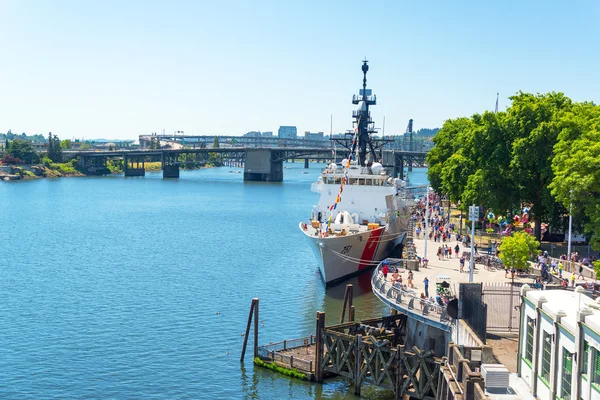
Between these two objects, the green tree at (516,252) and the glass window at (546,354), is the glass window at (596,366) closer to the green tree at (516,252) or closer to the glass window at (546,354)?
the glass window at (546,354)

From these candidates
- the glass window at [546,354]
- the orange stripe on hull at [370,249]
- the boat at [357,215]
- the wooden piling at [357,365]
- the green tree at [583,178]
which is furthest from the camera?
the orange stripe on hull at [370,249]

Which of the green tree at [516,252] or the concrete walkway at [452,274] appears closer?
→ the green tree at [516,252]

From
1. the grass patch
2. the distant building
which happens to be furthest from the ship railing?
the distant building

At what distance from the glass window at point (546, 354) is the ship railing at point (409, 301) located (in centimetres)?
908

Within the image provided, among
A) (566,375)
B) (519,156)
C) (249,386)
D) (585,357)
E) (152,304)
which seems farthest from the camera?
(519,156)

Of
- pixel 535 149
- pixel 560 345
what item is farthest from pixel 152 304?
pixel 560 345

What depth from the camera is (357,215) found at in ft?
209

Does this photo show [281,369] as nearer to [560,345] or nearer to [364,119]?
[560,345]

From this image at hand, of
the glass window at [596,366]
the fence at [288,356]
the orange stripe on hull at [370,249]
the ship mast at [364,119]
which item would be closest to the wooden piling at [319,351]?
the fence at [288,356]

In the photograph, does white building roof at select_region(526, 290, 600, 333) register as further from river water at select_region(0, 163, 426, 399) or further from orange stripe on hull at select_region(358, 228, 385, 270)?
orange stripe on hull at select_region(358, 228, 385, 270)

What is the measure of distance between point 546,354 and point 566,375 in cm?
149

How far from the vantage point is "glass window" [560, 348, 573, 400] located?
19297 millimetres

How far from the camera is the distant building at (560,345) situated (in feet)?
59.2

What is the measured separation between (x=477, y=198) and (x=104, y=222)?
5774 cm
